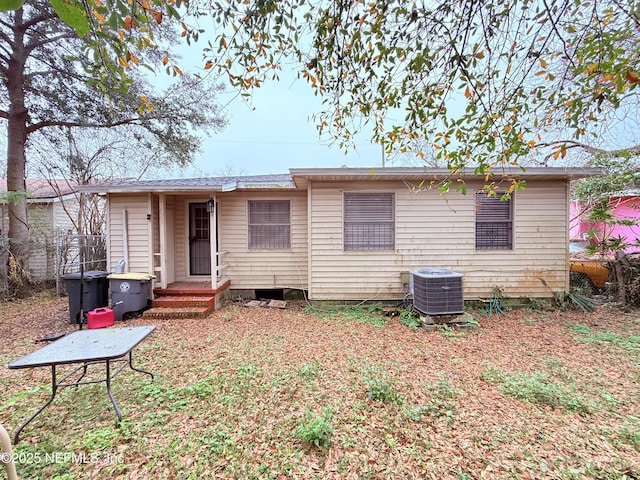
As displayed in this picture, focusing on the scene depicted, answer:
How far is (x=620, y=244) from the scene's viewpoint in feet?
18.9

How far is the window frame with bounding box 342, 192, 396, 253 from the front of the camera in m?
5.87

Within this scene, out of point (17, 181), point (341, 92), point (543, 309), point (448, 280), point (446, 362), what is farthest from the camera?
point (17, 181)

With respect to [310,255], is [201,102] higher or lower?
higher

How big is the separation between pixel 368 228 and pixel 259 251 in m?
2.65

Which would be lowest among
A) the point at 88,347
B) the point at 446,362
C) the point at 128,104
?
the point at 446,362

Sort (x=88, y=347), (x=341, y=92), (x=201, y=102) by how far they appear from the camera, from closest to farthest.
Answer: (x=88, y=347)
(x=341, y=92)
(x=201, y=102)

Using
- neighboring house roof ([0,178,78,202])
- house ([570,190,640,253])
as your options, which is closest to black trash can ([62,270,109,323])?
neighboring house roof ([0,178,78,202])

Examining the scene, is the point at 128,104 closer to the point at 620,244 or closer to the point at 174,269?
the point at 174,269

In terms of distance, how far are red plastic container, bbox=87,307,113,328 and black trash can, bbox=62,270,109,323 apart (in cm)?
41

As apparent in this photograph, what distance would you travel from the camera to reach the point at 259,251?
6520 mm

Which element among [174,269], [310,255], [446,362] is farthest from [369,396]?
[174,269]

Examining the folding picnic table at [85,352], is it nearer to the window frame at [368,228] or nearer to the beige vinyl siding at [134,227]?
the beige vinyl siding at [134,227]

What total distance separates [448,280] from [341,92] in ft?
12.0

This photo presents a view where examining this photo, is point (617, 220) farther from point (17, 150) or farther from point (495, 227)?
point (17, 150)
